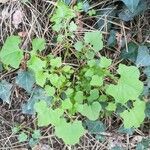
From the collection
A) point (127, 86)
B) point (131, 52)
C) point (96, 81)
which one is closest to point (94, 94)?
point (96, 81)

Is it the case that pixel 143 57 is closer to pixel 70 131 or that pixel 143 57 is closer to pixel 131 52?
pixel 131 52

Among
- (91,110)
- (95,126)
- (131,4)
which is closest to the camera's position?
(131,4)

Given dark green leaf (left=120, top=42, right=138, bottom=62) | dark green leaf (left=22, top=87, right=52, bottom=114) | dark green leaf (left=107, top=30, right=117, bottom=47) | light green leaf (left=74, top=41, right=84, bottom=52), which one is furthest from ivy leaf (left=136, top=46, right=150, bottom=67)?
dark green leaf (left=22, top=87, right=52, bottom=114)

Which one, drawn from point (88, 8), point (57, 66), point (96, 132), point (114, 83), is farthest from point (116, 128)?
point (88, 8)

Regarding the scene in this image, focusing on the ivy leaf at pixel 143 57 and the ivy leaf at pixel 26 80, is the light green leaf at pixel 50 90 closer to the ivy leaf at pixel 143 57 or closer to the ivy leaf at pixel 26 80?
the ivy leaf at pixel 26 80

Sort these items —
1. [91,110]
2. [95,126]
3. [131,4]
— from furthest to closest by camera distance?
[95,126] < [91,110] < [131,4]

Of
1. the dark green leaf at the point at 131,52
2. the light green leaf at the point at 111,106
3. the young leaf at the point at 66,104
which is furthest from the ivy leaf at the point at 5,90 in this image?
the dark green leaf at the point at 131,52
